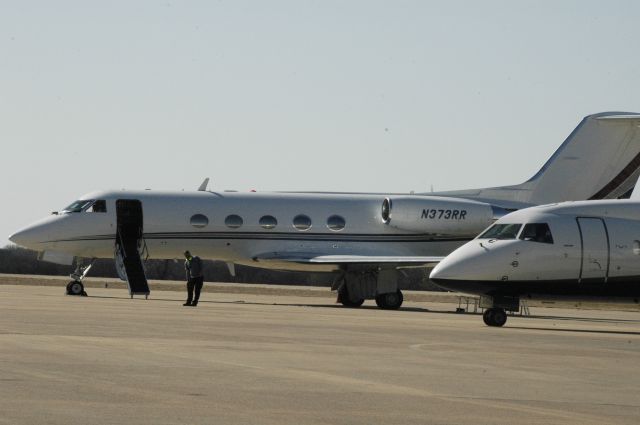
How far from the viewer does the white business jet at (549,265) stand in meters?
26.6

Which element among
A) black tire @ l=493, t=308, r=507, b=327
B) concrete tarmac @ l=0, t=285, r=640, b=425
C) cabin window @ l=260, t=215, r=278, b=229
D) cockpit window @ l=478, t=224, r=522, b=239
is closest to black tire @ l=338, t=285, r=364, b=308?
cabin window @ l=260, t=215, r=278, b=229

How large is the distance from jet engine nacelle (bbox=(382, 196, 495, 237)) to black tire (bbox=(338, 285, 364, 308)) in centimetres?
274

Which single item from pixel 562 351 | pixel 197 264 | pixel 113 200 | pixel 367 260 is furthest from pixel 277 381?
pixel 113 200

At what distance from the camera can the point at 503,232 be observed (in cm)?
2758

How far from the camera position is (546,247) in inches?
1057

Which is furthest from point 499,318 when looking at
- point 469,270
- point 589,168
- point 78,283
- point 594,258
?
point 78,283

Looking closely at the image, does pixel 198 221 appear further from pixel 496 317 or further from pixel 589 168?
pixel 496 317

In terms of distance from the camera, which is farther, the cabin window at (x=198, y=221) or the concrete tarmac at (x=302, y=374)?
the cabin window at (x=198, y=221)

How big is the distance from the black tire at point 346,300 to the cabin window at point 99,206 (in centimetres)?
782

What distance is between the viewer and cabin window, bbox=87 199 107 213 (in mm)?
41625

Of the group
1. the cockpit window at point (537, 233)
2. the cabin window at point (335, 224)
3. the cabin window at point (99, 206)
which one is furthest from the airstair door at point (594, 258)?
the cabin window at point (99, 206)

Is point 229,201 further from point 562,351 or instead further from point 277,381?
point 277,381

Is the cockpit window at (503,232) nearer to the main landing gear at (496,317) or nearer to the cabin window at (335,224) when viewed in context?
the main landing gear at (496,317)

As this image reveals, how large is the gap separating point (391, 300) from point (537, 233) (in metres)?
13.1
